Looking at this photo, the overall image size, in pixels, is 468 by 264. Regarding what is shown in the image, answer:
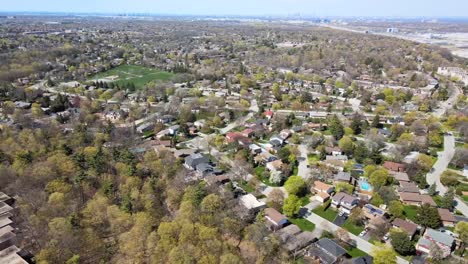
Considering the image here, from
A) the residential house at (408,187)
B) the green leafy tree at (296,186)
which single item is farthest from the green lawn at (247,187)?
the residential house at (408,187)

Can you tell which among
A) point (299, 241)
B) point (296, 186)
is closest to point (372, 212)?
point (296, 186)

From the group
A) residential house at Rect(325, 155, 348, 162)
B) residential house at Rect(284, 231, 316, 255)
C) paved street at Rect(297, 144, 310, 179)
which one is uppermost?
residential house at Rect(325, 155, 348, 162)

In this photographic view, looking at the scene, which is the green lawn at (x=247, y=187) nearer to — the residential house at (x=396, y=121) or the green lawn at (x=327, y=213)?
the green lawn at (x=327, y=213)

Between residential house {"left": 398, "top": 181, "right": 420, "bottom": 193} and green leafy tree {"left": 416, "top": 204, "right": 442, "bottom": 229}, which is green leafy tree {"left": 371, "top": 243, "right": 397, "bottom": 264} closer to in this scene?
green leafy tree {"left": 416, "top": 204, "right": 442, "bottom": 229}

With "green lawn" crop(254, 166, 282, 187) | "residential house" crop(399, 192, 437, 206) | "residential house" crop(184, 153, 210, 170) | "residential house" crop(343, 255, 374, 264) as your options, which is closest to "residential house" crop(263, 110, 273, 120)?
"green lawn" crop(254, 166, 282, 187)

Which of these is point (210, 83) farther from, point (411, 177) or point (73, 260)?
point (73, 260)
